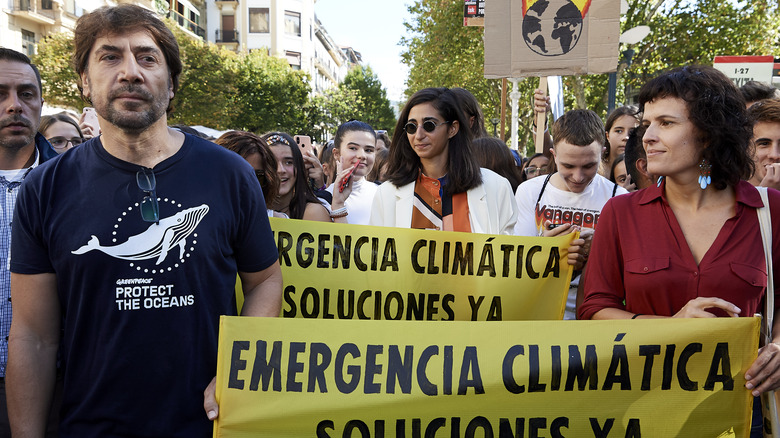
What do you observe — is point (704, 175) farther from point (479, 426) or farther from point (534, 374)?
point (479, 426)

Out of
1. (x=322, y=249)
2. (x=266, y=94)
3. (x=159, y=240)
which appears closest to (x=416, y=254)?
(x=322, y=249)

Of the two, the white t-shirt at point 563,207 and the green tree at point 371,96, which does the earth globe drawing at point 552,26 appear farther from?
the green tree at point 371,96

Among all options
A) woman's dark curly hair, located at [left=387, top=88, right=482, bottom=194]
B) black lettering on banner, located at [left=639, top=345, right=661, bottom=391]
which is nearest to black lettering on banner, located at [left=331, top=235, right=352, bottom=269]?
woman's dark curly hair, located at [left=387, top=88, right=482, bottom=194]

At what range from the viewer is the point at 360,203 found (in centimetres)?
477

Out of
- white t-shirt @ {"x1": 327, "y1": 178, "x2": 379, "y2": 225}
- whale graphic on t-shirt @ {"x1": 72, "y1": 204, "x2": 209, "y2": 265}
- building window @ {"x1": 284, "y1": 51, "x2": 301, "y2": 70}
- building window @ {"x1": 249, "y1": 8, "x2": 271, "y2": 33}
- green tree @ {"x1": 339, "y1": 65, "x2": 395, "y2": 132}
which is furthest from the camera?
green tree @ {"x1": 339, "y1": 65, "x2": 395, "y2": 132}

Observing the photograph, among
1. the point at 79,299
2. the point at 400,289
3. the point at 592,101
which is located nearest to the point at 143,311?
the point at 79,299

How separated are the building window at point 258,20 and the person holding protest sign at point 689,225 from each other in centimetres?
5792

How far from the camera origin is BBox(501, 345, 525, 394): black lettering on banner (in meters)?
2.19

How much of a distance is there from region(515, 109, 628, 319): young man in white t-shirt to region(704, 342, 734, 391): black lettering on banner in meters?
1.41

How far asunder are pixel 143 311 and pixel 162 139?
0.56 meters

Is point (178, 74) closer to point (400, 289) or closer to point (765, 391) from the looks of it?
point (400, 289)

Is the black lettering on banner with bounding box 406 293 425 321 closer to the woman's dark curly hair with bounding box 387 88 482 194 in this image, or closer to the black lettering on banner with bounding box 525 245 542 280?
the black lettering on banner with bounding box 525 245 542 280

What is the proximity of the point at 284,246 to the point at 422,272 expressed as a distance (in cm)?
72

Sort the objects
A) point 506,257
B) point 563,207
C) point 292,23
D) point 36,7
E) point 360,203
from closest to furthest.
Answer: point 506,257, point 563,207, point 360,203, point 36,7, point 292,23
